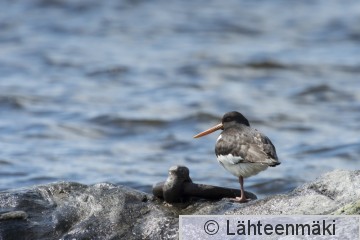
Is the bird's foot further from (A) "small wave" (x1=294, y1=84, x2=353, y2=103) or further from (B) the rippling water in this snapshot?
(A) "small wave" (x1=294, y1=84, x2=353, y2=103)

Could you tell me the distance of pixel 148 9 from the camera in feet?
69.3

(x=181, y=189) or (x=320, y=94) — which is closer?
(x=181, y=189)

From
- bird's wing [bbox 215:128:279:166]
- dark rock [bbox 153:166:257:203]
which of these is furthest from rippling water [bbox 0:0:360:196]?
dark rock [bbox 153:166:257:203]

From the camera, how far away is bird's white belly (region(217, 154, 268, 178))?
718cm

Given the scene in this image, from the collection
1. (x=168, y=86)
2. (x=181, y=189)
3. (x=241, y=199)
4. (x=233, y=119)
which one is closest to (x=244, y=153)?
(x=241, y=199)

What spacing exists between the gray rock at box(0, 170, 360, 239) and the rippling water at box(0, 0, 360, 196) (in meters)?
2.86

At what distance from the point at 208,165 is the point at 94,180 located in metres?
1.81

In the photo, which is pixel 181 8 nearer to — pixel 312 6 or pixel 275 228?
pixel 312 6

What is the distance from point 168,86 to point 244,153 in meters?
8.41

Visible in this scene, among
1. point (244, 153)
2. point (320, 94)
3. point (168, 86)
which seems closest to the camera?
point (244, 153)

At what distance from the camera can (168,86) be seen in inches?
611

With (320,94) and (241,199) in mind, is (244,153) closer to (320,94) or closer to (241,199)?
(241,199)

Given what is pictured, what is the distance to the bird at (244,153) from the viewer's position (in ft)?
23.2

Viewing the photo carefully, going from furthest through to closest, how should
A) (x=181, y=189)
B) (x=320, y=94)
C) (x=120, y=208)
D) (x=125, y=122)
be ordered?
(x=320, y=94), (x=125, y=122), (x=181, y=189), (x=120, y=208)
